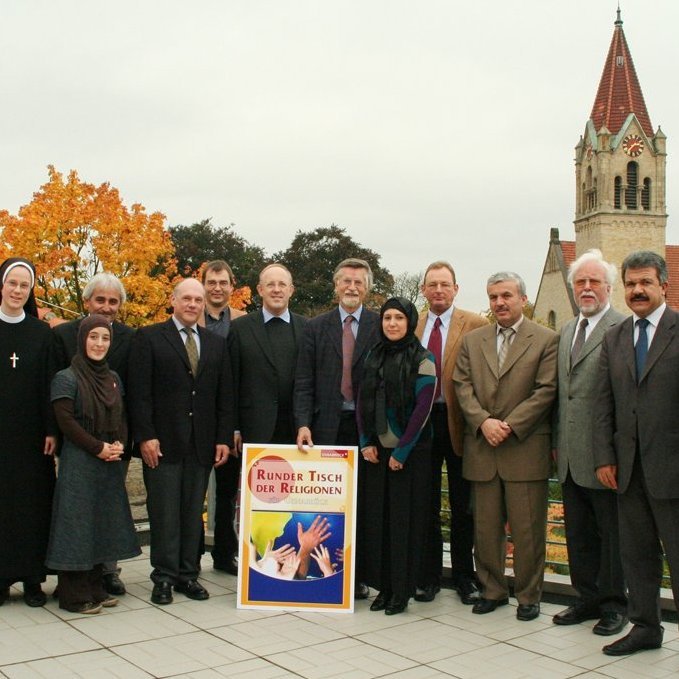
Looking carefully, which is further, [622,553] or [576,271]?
[576,271]

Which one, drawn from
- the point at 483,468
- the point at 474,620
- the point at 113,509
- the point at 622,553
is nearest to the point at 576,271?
the point at 483,468

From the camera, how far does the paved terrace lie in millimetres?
4660

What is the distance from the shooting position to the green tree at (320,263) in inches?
2013

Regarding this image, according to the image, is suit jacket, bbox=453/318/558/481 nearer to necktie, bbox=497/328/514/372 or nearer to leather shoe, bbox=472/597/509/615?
necktie, bbox=497/328/514/372

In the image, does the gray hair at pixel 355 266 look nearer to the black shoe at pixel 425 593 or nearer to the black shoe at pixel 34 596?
the black shoe at pixel 425 593

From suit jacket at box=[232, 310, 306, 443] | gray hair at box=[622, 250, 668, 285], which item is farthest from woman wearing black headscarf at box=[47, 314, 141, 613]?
gray hair at box=[622, 250, 668, 285]

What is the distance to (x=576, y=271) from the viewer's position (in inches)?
225

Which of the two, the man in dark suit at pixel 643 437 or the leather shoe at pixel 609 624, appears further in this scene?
the leather shoe at pixel 609 624

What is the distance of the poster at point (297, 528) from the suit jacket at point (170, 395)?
41cm

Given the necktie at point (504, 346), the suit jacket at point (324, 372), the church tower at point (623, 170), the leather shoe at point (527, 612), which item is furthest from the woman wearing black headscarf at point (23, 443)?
the church tower at point (623, 170)

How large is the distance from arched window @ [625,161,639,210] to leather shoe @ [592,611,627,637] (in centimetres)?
6216

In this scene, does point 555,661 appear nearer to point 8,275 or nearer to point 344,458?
point 344,458

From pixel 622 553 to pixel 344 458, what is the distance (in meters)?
1.96

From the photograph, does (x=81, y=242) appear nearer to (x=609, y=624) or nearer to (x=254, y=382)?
(x=254, y=382)
